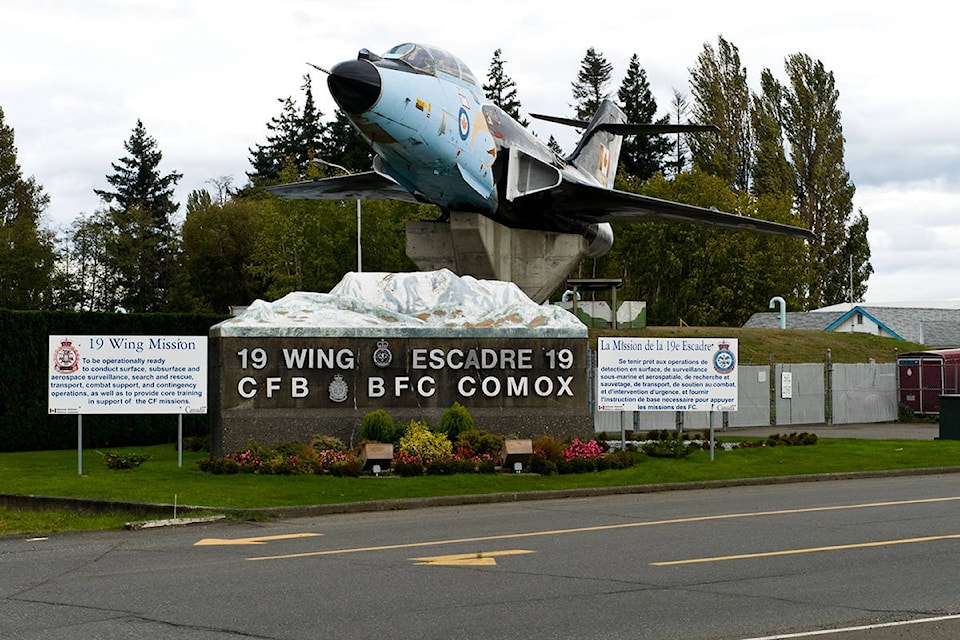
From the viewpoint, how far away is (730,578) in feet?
33.2

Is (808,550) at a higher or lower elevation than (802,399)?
lower

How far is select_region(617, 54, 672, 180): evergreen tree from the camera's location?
84938mm

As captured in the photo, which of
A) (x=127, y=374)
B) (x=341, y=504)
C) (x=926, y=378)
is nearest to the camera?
(x=341, y=504)

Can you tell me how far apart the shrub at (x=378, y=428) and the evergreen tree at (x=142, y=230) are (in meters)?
50.6

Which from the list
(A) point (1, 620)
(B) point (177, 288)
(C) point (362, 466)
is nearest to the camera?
(A) point (1, 620)

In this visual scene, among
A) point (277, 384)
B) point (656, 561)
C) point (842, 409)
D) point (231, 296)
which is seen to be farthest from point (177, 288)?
point (656, 561)

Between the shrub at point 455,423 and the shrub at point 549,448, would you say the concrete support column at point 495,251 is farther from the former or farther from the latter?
the shrub at point 549,448

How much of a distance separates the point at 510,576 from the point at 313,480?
28.0 feet

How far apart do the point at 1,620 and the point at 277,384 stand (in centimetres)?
1275

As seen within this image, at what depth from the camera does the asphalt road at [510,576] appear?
8234 millimetres

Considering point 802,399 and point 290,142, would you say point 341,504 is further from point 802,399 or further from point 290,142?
point 290,142

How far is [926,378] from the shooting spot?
38.1 meters

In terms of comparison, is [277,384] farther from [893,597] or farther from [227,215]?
[227,215]

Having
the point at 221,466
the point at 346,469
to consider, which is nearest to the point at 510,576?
the point at 346,469
